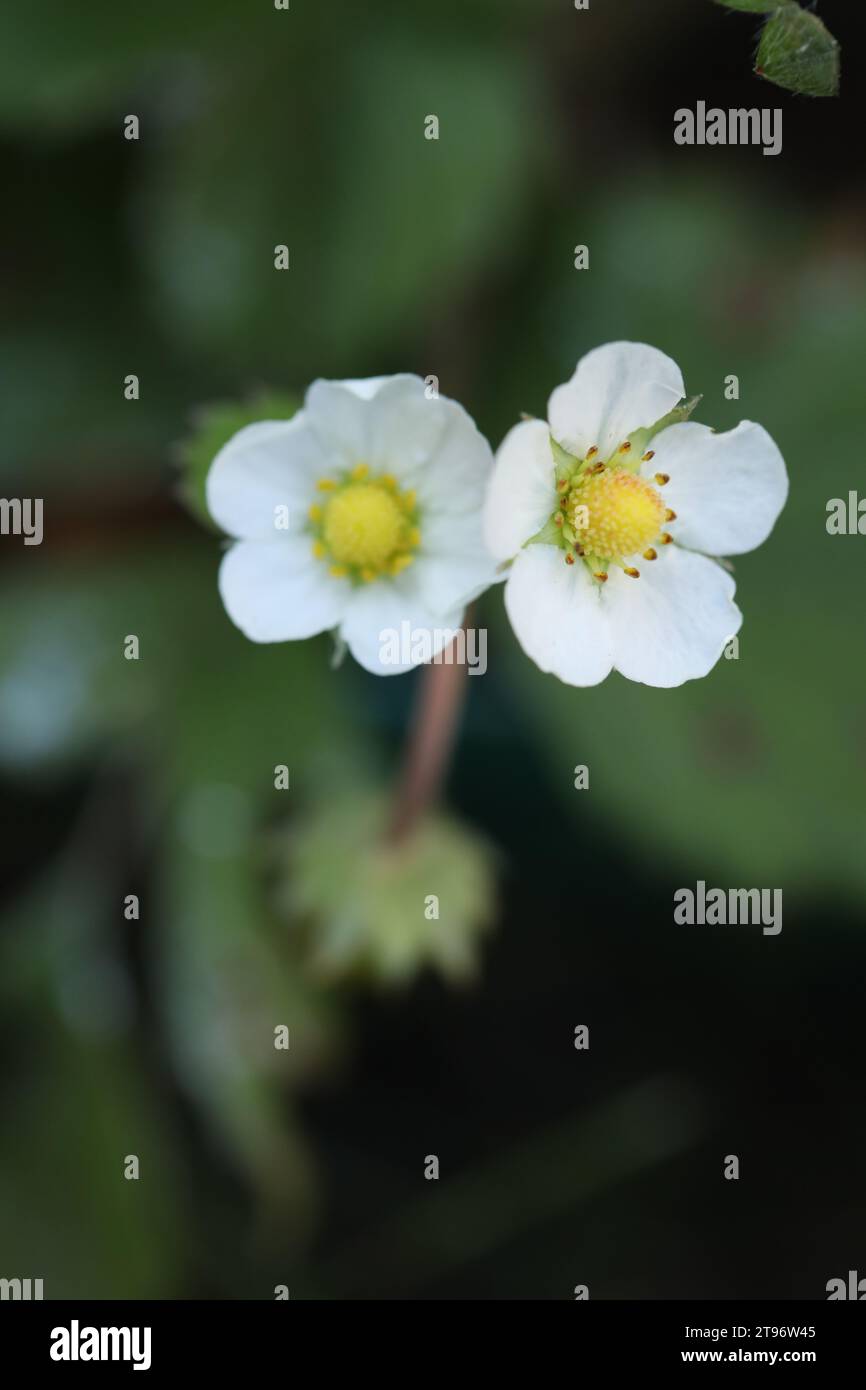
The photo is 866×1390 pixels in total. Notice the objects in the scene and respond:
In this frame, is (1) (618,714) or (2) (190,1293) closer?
(1) (618,714)

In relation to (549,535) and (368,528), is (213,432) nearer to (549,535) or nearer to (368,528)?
(368,528)

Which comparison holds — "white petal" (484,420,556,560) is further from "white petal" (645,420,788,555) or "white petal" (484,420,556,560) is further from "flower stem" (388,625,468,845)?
"flower stem" (388,625,468,845)

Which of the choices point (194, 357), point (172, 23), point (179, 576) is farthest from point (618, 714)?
point (172, 23)

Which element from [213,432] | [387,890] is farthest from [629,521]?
[387,890]

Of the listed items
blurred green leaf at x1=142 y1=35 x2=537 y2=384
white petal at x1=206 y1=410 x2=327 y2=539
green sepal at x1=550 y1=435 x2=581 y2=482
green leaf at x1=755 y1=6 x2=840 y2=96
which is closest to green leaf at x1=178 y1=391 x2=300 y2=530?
white petal at x1=206 y1=410 x2=327 y2=539

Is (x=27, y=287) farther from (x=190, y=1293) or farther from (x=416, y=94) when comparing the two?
(x=190, y=1293)

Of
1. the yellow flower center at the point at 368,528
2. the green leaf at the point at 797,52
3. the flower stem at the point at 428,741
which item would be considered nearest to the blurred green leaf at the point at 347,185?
the flower stem at the point at 428,741
